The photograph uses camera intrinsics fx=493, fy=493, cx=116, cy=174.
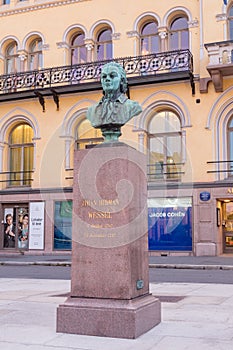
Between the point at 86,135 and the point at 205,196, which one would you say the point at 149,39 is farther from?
the point at 205,196

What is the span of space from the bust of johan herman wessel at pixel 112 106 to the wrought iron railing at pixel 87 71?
16.4 meters

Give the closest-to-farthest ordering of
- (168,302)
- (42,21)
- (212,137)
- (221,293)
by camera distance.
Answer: (168,302)
(221,293)
(212,137)
(42,21)

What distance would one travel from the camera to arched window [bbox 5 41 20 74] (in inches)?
1137

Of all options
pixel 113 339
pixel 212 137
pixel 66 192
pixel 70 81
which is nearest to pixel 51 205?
pixel 66 192

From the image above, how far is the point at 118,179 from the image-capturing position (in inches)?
270

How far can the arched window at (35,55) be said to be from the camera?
2828 centimetres

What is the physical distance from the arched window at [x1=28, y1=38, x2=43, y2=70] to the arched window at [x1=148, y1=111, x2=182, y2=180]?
793 centimetres

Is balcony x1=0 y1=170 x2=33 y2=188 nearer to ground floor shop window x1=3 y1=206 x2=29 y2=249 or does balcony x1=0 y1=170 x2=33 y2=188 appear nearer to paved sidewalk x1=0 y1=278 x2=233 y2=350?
ground floor shop window x1=3 y1=206 x2=29 y2=249

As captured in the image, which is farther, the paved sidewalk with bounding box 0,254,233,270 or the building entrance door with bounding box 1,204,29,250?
the building entrance door with bounding box 1,204,29,250

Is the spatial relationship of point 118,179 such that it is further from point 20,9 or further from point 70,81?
point 20,9

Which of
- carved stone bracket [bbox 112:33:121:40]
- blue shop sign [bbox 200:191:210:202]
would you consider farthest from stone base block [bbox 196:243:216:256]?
carved stone bracket [bbox 112:33:121:40]

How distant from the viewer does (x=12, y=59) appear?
29141 mm

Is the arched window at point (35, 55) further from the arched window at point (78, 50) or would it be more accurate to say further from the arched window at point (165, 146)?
the arched window at point (165, 146)

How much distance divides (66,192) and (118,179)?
18.7 meters
